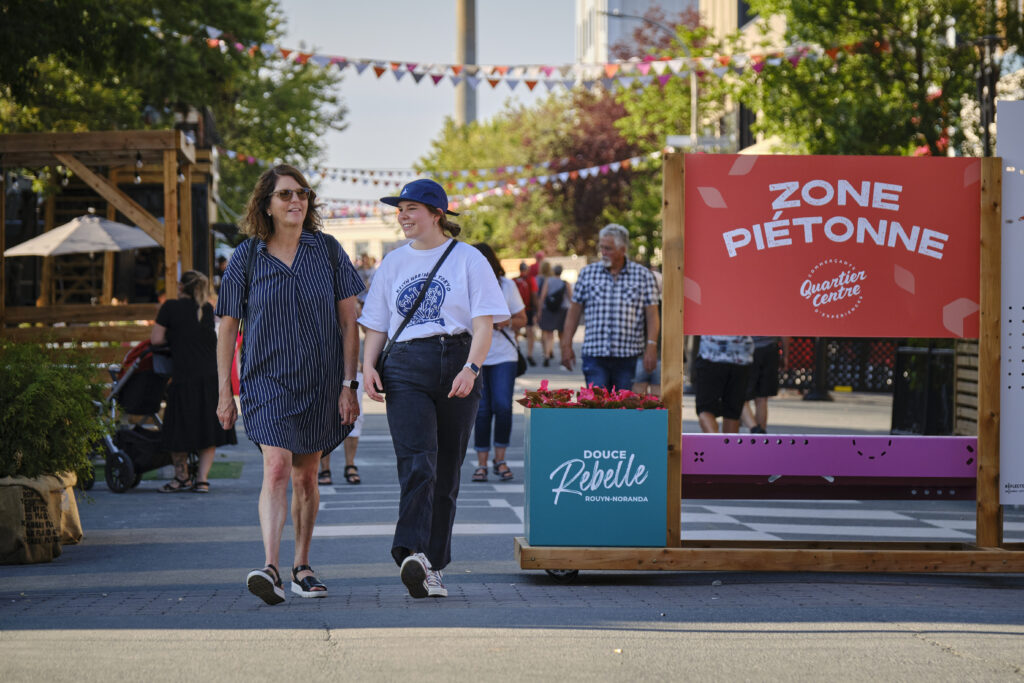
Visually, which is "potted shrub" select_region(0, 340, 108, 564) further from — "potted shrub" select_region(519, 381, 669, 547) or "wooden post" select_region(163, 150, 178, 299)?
"wooden post" select_region(163, 150, 178, 299)

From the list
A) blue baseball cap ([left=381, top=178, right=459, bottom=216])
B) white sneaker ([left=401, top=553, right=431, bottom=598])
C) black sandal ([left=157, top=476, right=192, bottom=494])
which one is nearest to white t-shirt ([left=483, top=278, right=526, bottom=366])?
black sandal ([left=157, top=476, right=192, bottom=494])

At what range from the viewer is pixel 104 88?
2516 cm

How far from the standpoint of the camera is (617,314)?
11617 mm

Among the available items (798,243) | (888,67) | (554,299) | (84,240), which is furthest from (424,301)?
(554,299)

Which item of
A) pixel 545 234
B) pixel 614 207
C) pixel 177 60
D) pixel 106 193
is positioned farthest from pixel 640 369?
pixel 545 234

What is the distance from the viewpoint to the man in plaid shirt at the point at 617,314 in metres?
11.6

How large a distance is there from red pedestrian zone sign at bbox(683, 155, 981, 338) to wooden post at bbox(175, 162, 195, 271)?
1112cm

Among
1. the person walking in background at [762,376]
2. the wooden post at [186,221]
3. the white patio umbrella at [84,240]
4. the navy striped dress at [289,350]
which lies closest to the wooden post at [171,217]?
the wooden post at [186,221]

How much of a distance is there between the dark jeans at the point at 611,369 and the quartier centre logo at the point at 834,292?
400 centimetres

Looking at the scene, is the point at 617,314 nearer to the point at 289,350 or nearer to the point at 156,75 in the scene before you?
the point at 289,350

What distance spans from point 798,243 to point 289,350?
105 inches

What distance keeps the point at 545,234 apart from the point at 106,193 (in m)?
52.0

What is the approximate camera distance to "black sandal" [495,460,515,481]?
1267 cm

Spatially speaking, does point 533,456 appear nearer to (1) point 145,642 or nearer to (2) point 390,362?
(2) point 390,362
